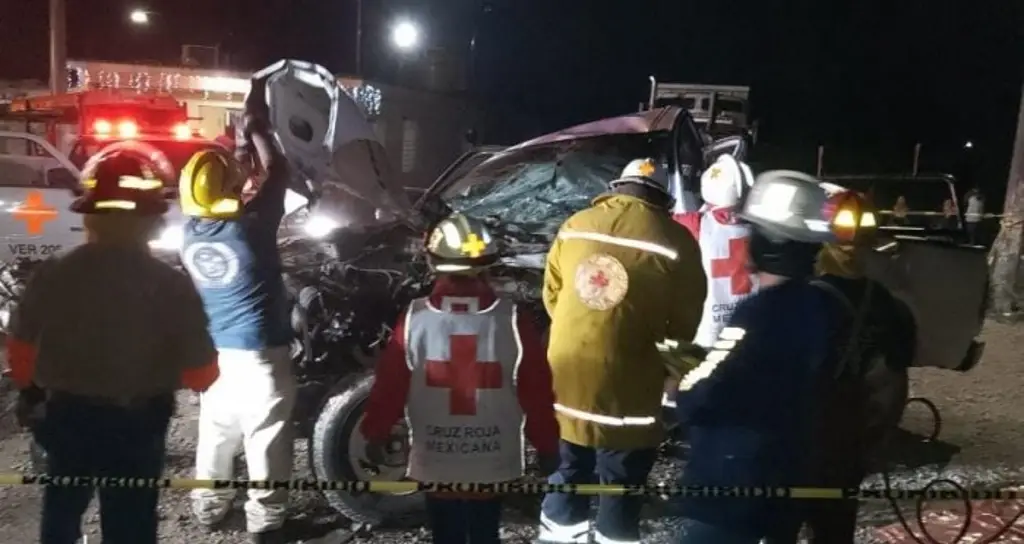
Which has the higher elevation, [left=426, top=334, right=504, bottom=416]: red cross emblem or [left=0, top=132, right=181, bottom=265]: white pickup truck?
[left=0, top=132, right=181, bottom=265]: white pickup truck

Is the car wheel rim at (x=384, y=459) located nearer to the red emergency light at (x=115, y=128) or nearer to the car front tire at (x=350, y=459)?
the car front tire at (x=350, y=459)

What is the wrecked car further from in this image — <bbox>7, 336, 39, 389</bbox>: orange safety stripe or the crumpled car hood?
<bbox>7, 336, 39, 389</bbox>: orange safety stripe

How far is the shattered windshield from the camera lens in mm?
6113

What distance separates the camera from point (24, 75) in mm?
25234

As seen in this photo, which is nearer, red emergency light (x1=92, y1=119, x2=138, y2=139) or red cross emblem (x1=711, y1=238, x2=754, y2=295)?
red cross emblem (x1=711, y1=238, x2=754, y2=295)

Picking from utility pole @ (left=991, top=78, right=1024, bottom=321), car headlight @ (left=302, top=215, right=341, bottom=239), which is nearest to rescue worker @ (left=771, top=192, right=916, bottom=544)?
car headlight @ (left=302, top=215, right=341, bottom=239)

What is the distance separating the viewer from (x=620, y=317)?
3.67m

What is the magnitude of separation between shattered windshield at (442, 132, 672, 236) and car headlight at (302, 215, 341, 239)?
1.09 m

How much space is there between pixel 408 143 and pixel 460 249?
2187 centimetres

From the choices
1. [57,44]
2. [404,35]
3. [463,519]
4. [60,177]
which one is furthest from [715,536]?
[404,35]

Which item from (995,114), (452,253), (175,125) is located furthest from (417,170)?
(995,114)

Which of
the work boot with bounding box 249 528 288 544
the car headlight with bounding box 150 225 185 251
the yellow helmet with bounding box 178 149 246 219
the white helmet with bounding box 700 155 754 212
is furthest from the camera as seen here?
the car headlight with bounding box 150 225 185 251

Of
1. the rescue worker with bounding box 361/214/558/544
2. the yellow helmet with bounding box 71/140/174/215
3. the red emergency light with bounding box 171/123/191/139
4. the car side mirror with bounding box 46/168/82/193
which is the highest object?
the red emergency light with bounding box 171/123/191/139

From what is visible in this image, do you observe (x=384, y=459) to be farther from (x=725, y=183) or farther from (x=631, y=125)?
(x=631, y=125)
